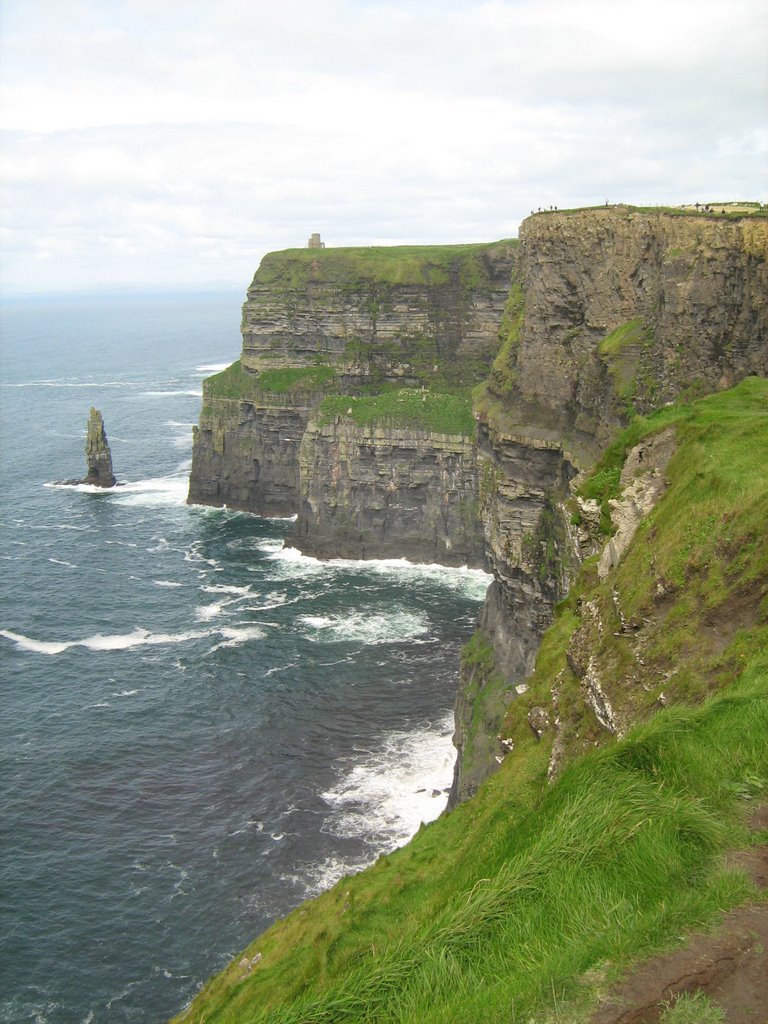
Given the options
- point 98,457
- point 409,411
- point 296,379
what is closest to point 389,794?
point 409,411

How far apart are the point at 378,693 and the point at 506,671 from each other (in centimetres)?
1589

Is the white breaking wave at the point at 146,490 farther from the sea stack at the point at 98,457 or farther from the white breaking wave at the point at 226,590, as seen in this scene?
the white breaking wave at the point at 226,590

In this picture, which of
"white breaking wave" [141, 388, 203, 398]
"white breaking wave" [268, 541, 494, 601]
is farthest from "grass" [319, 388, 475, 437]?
"white breaking wave" [141, 388, 203, 398]

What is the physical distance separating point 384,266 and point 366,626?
52.2 m

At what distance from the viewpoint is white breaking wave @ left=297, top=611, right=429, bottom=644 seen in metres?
77.9

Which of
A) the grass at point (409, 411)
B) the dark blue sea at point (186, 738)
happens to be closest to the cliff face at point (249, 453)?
the dark blue sea at point (186, 738)

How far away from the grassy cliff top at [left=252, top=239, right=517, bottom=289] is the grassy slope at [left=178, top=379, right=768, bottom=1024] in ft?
291

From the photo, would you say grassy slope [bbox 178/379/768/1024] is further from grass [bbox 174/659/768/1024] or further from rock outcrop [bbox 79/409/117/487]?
rock outcrop [bbox 79/409/117/487]

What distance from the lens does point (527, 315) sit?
53.7 m

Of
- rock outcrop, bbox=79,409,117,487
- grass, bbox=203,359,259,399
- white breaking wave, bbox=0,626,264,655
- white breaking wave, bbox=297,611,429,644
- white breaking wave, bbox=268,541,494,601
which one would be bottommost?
white breaking wave, bbox=297,611,429,644

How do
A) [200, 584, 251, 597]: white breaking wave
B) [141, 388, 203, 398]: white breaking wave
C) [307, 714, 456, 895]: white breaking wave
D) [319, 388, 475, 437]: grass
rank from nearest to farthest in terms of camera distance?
[307, 714, 456, 895]: white breaking wave, [200, 584, 251, 597]: white breaking wave, [319, 388, 475, 437]: grass, [141, 388, 203, 398]: white breaking wave

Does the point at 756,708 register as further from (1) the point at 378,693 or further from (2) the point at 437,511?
(2) the point at 437,511

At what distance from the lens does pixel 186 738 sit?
61219 millimetres

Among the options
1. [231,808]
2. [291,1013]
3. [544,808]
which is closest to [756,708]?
[544,808]
